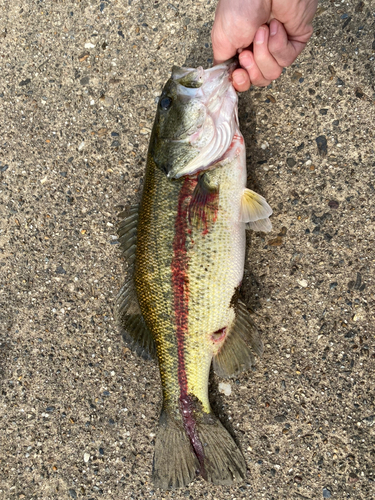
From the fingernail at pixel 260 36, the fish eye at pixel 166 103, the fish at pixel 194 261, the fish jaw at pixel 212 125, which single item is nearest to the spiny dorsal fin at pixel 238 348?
the fish at pixel 194 261

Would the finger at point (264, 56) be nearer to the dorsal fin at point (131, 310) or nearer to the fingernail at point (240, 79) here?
the fingernail at point (240, 79)

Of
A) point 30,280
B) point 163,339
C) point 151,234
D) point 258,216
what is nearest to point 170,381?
point 163,339

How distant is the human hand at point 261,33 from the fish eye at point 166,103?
16.1 inches

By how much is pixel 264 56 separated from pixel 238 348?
5.61ft

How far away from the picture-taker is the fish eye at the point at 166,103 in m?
2.14

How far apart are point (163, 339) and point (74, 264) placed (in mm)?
1002

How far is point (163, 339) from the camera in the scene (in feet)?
7.18

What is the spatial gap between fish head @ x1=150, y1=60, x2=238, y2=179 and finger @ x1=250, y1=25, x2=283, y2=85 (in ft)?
0.57

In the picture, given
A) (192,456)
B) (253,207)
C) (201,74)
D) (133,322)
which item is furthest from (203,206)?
(192,456)

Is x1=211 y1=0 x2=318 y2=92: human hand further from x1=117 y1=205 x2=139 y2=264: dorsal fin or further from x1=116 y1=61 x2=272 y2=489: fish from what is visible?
x1=117 y1=205 x2=139 y2=264: dorsal fin

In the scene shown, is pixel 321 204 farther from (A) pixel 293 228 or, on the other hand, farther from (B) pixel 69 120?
(B) pixel 69 120

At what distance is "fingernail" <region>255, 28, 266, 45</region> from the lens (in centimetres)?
199

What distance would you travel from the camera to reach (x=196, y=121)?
6.82ft

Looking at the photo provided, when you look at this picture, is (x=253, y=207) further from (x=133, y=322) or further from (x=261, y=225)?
(x=133, y=322)
